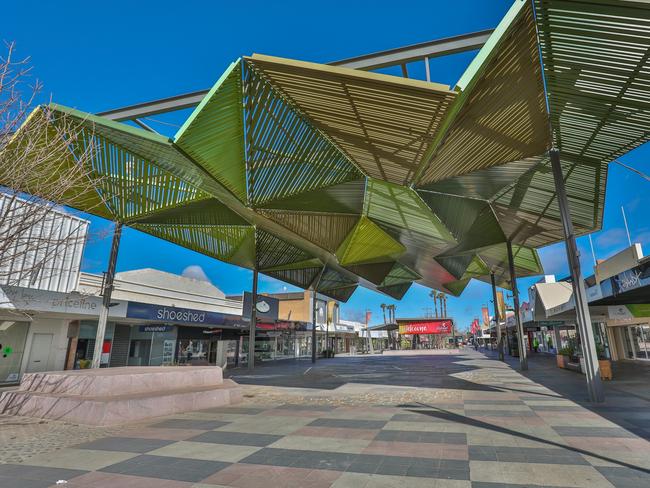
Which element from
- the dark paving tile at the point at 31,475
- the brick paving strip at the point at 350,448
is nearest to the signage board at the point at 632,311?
the brick paving strip at the point at 350,448

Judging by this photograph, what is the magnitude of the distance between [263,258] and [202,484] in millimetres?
30226

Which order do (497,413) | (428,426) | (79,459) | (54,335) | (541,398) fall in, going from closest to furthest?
(79,459)
(428,426)
(497,413)
(541,398)
(54,335)

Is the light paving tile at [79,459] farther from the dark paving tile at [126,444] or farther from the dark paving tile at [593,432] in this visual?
the dark paving tile at [593,432]

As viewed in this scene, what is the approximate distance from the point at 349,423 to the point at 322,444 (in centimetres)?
200

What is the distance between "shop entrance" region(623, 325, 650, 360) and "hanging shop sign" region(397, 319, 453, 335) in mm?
26393

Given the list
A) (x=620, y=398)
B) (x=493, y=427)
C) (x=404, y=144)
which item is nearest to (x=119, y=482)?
(x=493, y=427)

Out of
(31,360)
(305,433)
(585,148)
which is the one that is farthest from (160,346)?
(585,148)

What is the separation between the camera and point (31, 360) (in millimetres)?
20641

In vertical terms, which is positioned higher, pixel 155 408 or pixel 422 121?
pixel 422 121

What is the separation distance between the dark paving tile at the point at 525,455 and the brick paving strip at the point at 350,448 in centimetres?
2

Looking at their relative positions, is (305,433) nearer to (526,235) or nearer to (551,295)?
(526,235)

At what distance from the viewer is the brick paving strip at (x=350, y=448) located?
517 cm

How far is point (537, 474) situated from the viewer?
5.19m

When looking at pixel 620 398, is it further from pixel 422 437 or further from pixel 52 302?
pixel 52 302
